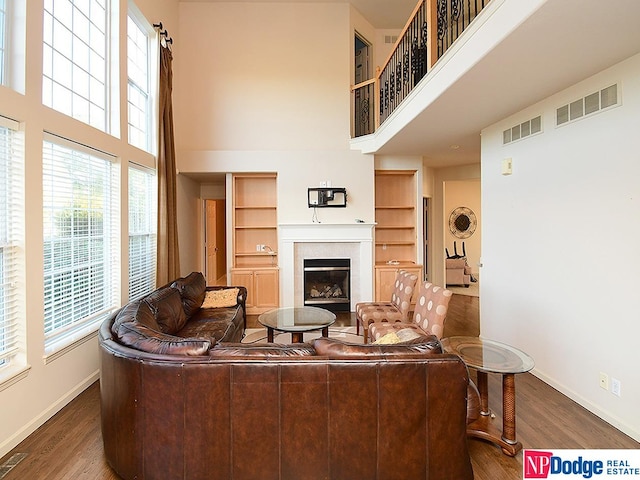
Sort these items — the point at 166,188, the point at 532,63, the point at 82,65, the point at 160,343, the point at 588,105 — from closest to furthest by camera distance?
the point at 160,343 < the point at 532,63 < the point at 588,105 < the point at 82,65 < the point at 166,188

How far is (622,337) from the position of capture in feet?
7.49

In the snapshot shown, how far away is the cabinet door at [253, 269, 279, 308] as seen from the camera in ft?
17.7

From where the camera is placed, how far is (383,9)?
5.94 m

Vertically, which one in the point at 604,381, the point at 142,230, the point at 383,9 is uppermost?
the point at 383,9

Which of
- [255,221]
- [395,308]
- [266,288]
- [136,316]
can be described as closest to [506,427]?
[395,308]

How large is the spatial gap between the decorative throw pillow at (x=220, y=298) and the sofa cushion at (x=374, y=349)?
8.84 feet

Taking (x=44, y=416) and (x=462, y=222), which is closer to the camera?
(x=44, y=416)

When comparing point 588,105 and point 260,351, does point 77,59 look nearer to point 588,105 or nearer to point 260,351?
point 260,351

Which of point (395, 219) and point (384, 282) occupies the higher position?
point (395, 219)

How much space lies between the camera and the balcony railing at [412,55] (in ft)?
10.1

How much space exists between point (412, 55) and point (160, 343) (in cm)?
410

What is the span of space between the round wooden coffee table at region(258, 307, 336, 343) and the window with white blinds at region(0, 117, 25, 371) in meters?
1.91

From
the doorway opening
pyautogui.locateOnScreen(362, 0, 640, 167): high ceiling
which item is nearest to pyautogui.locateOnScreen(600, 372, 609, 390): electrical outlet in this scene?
pyautogui.locateOnScreen(362, 0, 640, 167): high ceiling

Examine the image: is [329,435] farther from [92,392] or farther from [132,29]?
[132,29]
